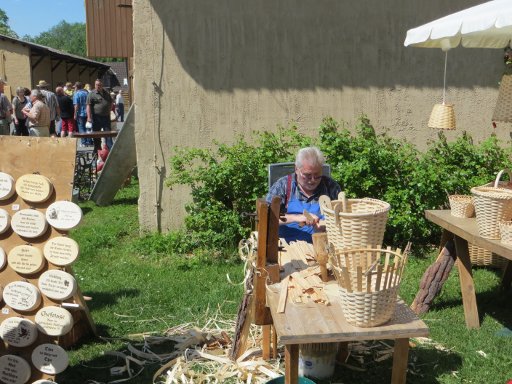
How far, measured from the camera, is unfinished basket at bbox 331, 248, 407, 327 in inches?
114

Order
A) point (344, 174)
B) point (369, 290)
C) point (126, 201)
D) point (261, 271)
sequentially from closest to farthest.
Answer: point (369, 290)
point (261, 271)
point (344, 174)
point (126, 201)

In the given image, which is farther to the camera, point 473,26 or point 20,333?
point 473,26

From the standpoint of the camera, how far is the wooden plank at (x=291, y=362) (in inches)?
122

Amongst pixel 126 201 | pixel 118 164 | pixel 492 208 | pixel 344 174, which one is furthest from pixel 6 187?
pixel 126 201

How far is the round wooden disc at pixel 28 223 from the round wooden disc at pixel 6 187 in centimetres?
14

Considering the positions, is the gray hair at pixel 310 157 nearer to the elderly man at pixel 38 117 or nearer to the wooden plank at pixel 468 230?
the wooden plank at pixel 468 230

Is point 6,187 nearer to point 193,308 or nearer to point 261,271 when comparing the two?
point 261,271

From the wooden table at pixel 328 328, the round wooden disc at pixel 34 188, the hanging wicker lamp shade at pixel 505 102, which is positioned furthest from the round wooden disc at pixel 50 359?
the hanging wicker lamp shade at pixel 505 102

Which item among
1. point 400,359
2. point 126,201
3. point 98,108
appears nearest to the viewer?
point 400,359

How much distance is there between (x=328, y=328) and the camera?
2977 millimetres

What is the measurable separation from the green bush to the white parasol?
1481 mm

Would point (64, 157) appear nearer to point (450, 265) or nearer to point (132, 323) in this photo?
point (132, 323)

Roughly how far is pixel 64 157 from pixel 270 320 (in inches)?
67.8

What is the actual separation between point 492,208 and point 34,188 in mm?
3145
